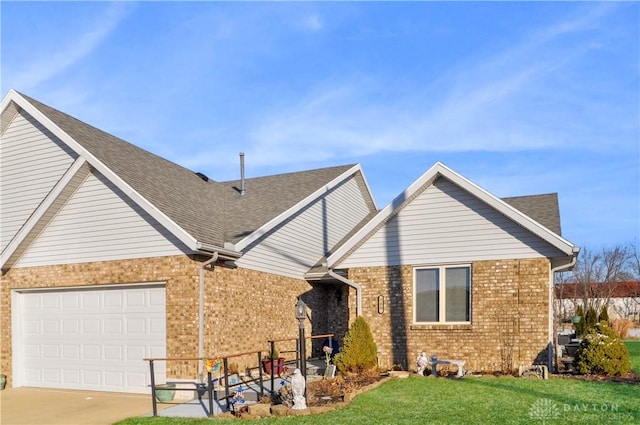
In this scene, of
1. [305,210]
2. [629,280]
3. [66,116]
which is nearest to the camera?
[66,116]

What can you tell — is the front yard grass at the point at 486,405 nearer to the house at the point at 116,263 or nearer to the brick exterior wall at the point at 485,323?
the brick exterior wall at the point at 485,323

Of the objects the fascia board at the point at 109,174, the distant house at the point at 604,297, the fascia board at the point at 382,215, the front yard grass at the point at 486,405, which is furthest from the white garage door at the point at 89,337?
the distant house at the point at 604,297

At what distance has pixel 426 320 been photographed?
13.9 metres

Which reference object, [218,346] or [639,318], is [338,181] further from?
[639,318]

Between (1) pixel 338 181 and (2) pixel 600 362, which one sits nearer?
(2) pixel 600 362

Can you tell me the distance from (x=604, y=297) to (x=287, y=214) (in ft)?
150

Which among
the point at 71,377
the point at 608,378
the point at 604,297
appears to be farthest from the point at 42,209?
the point at 604,297

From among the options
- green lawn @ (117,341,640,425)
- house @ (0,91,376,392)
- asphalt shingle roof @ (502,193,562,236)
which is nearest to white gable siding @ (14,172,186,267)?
house @ (0,91,376,392)

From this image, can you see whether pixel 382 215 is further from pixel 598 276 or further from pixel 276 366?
pixel 598 276

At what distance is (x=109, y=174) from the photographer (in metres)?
12.8

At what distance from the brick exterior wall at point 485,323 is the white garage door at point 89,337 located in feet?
18.5

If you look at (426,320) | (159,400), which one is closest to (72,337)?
(159,400)

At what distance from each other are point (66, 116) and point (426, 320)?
36.4ft

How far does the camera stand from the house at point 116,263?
40.7ft
